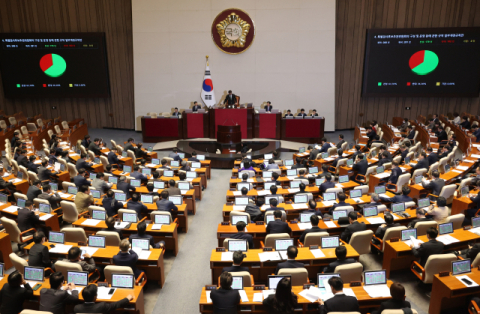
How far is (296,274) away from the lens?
17.2 ft

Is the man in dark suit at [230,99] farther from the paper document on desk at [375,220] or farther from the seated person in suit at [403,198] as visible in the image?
the paper document on desk at [375,220]

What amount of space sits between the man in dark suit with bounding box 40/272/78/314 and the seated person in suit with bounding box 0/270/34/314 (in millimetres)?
276

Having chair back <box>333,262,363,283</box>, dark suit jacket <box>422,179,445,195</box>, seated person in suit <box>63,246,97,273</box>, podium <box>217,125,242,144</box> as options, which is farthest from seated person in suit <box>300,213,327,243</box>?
podium <box>217,125,242,144</box>

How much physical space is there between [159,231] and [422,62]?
16650 millimetres

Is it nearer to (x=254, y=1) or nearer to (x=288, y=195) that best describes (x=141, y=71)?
(x=254, y=1)

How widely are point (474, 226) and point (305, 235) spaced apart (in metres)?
3.30

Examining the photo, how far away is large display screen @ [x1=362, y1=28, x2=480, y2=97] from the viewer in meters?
17.7

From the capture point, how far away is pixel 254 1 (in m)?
18.0

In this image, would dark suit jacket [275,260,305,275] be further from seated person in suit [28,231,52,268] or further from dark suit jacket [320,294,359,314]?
seated person in suit [28,231,52,268]

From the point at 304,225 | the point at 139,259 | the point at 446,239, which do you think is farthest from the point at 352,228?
the point at 139,259

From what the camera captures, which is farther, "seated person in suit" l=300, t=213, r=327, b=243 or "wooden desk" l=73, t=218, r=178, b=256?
"wooden desk" l=73, t=218, r=178, b=256

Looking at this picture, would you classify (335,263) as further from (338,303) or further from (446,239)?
(446,239)

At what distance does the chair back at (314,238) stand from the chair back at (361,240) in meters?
0.48

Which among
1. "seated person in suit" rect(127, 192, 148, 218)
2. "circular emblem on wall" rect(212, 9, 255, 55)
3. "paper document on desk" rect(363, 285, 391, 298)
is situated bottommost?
"paper document on desk" rect(363, 285, 391, 298)
